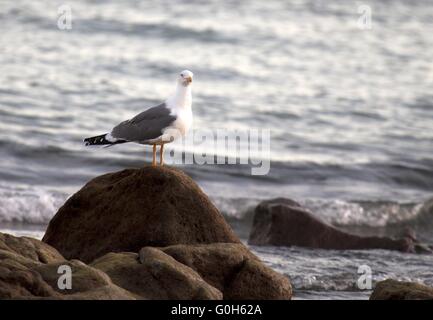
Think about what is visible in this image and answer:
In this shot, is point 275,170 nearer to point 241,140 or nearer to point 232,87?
point 241,140

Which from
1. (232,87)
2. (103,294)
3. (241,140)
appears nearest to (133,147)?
(241,140)

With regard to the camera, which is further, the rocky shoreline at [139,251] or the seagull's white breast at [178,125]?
the seagull's white breast at [178,125]

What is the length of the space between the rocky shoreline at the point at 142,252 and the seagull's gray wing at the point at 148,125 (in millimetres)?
339

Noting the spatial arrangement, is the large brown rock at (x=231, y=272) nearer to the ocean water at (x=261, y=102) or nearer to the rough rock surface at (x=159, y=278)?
the rough rock surface at (x=159, y=278)

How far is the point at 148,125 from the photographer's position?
31.2 ft

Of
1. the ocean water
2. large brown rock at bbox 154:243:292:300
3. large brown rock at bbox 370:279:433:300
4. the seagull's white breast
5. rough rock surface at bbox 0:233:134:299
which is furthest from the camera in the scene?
the ocean water

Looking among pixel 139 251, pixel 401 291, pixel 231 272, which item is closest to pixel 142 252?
pixel 139 251

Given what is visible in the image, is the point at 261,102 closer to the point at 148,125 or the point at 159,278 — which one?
the point at 148,125

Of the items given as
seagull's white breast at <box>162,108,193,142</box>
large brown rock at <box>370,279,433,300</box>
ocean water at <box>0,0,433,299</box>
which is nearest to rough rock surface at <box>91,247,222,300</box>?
large brown rock at <box>370,279,433,300</box>

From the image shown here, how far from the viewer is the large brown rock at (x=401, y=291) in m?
8.03

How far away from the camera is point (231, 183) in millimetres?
16625

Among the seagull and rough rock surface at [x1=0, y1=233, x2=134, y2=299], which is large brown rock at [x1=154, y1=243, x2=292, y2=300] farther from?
the seagull

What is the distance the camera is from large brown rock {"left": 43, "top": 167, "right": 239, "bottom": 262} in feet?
29.5

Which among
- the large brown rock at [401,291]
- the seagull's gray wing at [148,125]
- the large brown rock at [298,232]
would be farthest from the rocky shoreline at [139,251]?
the large brown rock at [298,232]
